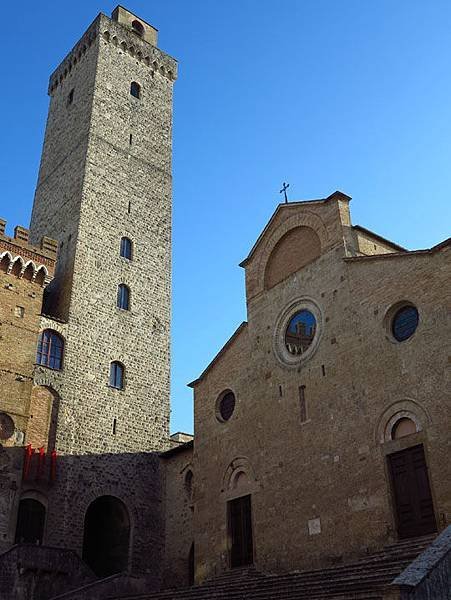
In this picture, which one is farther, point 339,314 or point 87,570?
point 87,570

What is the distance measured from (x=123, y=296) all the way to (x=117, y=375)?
3483 mm

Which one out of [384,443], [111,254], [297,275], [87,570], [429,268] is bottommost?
[87,570]

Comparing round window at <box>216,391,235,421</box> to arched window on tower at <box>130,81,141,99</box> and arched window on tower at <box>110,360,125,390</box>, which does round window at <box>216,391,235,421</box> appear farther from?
arched window on tower at <box>130,81,141,99</box>

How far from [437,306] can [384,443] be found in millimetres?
3511

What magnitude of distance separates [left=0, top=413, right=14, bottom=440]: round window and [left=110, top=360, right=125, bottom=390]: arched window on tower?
483cm

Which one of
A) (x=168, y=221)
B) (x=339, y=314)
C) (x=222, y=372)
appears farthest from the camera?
(x=168, y=221)

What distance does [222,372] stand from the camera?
2261 centimetres

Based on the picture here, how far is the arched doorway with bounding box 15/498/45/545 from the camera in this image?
20922 mm

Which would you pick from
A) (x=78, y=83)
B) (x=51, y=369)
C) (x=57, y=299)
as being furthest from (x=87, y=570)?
(x=78, y=83)

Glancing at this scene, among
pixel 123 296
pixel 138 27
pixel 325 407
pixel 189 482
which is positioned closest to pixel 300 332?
pixel 325 407

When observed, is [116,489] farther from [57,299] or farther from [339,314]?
[339,314]

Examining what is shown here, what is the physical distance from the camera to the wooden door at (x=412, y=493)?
1423 cm

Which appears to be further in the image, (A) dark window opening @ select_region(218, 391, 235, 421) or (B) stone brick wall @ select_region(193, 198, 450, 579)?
(A) dark window opening @ select_region(218, 391, 235, 421)

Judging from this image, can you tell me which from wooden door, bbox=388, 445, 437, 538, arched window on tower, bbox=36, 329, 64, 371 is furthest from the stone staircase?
arched window on tower, bbox=36, 329, 64, 371
